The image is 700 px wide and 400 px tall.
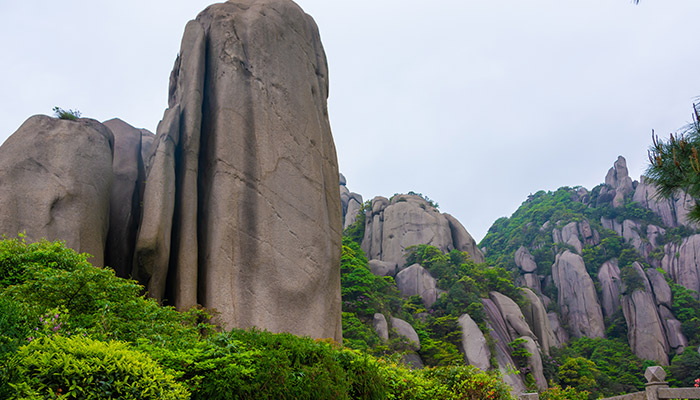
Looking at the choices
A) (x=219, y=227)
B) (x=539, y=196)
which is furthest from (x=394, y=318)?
(x=539, y=196)

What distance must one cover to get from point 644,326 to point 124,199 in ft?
128

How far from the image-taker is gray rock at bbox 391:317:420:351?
23.8m

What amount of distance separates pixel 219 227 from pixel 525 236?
4854 cm

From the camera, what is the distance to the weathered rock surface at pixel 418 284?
30.6 meters

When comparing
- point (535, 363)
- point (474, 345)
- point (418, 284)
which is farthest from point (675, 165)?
point (418, 284)

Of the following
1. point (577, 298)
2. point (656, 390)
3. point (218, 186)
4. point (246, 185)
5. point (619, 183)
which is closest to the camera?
point (656, 390)

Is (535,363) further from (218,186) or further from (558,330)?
(218,186)

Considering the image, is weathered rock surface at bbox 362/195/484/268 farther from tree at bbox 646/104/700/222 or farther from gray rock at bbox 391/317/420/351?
tree at bbox 646/104/700/222

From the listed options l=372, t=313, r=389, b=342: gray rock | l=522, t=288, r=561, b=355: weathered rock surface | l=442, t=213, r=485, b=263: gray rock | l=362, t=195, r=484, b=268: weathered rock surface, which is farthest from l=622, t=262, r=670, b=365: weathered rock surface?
l=372, t=313, r=389, b=342: gray rock

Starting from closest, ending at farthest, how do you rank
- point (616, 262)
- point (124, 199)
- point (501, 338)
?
point (124, 199) < point (501, 338) < point (616, 262)

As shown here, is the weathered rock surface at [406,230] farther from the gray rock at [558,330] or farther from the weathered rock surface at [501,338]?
the gray rock at [558,330]

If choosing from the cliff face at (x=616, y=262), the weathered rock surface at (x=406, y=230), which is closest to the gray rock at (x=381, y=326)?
the weathered rock surface at (x=406, y=230)

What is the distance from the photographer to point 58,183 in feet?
31.8

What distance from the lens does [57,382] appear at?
366 cm
